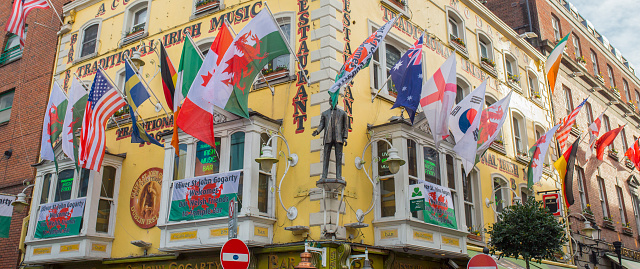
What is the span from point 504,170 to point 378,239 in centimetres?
841

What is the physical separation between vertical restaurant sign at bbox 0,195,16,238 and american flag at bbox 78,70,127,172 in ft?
18.5

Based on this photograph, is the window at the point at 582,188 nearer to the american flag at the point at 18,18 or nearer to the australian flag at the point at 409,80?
the australian flag at the point at 409,80

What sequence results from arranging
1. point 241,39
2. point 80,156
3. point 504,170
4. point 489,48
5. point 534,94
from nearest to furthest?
point 241,39 → point 80,156 → point 504,170 → point 489,48 → point 534,94

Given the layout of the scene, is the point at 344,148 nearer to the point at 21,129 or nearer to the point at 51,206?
the point at 51,206

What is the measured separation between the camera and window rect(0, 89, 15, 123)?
70.8 feet

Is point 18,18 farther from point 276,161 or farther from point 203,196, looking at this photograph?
point 276,161

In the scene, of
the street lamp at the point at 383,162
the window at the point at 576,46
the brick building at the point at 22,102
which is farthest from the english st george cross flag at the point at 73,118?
the window at the point at 576,46

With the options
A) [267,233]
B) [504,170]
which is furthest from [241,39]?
[504,170]

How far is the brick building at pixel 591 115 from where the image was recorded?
24484 mm

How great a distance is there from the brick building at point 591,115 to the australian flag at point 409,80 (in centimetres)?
1314

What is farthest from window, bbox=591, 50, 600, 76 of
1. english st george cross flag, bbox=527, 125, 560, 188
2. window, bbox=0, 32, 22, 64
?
window, bbox=0, 32, 22, 64

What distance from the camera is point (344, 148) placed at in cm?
1352

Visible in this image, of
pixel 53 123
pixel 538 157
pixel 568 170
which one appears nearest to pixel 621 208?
pixel 568 170

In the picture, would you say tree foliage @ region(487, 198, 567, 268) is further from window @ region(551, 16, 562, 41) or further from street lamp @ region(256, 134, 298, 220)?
window @ region(551, 16, 562, 41)
